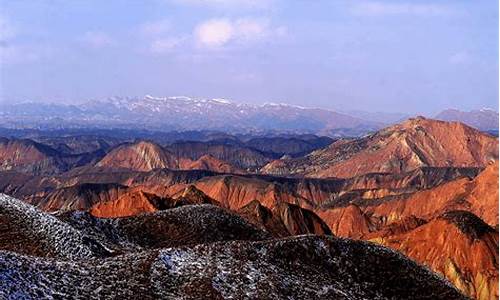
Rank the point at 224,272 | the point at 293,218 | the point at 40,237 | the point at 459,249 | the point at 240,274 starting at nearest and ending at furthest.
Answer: the point at 224,272
the point at 240,274
the point at 40,237
the point at 459,249
the point at 293,218

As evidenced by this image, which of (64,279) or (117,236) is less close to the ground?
(64,279)

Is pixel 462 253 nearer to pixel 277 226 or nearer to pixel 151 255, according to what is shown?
pixel 277 226

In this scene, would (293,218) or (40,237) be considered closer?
(40,237)

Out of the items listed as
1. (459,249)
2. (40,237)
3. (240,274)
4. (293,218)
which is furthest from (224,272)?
(293,218)

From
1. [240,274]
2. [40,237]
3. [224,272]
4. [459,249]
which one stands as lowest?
[459,249]

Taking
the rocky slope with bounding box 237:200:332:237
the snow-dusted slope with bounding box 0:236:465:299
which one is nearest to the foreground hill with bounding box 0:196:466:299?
the snow-dusted slope with bounding box 0:236:465:299

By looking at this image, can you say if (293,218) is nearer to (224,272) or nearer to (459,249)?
(459,249)

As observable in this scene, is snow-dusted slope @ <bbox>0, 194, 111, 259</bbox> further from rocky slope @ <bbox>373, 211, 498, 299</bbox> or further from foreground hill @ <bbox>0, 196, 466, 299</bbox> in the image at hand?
rocky slope @ <bbox>373, 211, 498, 299</bbox>

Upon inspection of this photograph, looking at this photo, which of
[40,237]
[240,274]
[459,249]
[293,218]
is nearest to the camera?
[240,274]

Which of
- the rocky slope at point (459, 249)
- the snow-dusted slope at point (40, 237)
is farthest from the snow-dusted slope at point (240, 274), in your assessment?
the rocky slope at point (459, 249)

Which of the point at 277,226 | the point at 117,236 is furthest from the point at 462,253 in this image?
the point at 117,236

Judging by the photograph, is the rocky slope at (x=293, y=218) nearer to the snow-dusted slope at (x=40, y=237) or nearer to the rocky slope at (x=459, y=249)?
the rocky slope at (x=459, y=249)
